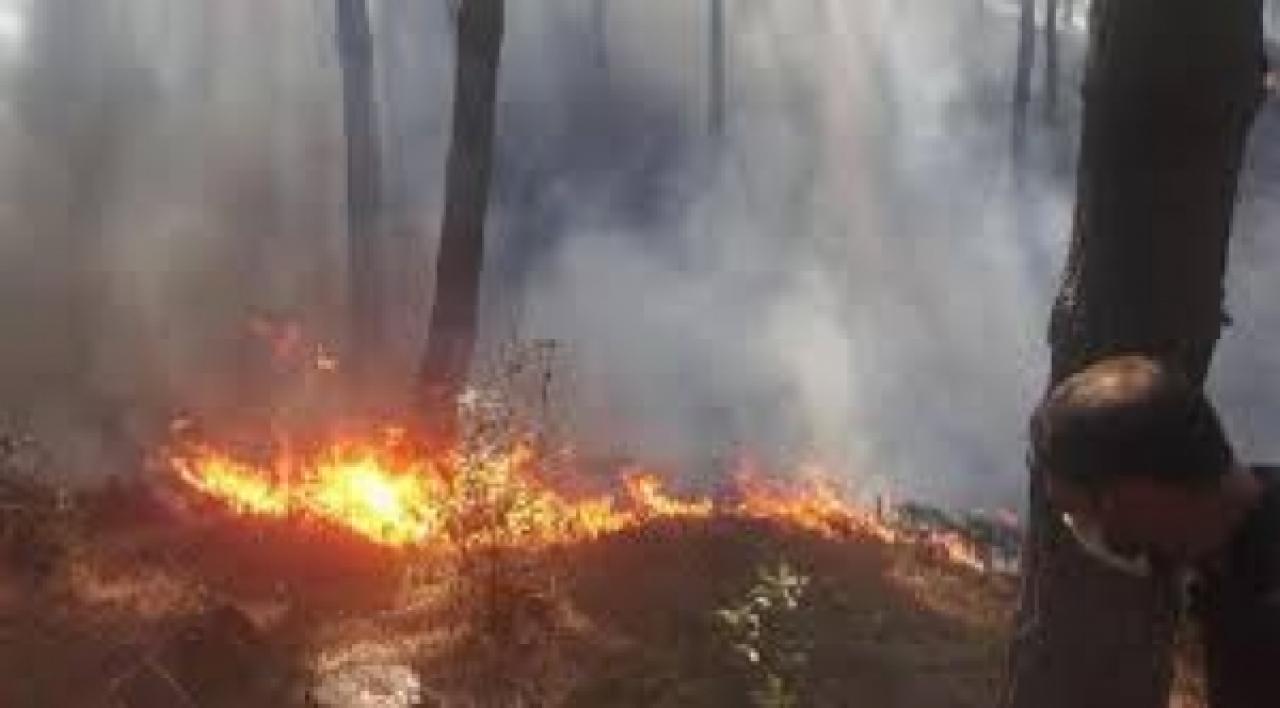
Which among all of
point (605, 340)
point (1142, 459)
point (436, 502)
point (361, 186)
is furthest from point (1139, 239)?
point (605, 340)

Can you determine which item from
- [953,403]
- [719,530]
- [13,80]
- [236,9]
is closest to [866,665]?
[719,530]

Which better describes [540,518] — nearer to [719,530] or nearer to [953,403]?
[719,530]

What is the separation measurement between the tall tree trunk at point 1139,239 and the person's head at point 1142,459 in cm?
203

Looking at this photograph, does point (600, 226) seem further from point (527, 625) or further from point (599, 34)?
point (527, 625)

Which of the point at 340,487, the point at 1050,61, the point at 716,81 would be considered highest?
the point at 1050,61

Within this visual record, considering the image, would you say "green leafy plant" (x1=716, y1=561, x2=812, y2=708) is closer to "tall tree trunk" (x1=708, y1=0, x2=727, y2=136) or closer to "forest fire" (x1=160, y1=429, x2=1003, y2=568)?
"forest fire" (x1=160, y1=429, x2=1003, y2=568)

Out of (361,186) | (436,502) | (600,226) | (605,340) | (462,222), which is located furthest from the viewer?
(600,226)

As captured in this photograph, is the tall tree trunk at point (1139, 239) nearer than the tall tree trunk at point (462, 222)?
Yes

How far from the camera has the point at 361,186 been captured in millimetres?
21547

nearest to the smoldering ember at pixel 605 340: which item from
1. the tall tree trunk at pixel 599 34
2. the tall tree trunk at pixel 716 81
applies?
the tall tree trunk at pixel 716 81

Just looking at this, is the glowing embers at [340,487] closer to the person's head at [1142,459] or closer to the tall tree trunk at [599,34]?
the person's head at [1142,459]

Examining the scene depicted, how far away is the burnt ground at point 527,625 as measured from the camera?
8289mm

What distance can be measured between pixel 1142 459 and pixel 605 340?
26492mm

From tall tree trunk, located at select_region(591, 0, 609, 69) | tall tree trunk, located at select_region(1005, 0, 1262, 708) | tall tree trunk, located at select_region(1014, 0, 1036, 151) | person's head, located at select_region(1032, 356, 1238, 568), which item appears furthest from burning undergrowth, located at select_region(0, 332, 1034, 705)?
tall tree trunk, located at select_region(591, 0, 609, 69)
